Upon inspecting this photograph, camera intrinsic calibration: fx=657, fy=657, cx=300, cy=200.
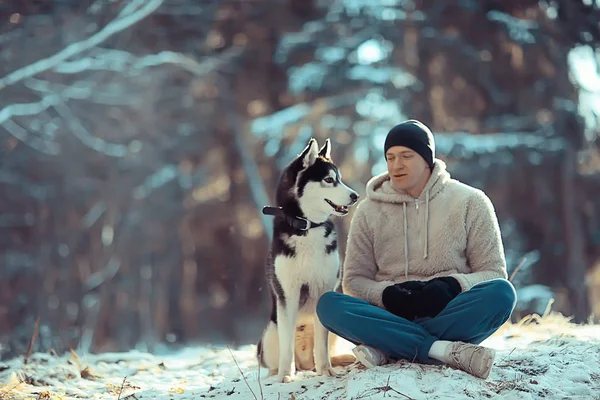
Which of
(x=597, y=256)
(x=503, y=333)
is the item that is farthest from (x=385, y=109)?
(x=503, y=333)

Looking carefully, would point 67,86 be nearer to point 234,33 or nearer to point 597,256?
point 234,33

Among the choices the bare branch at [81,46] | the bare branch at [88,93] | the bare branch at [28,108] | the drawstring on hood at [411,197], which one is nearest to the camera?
the drawstring on hood at [411,197]

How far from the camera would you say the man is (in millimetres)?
3346

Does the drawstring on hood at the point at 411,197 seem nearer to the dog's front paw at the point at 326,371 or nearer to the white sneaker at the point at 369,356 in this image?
the white sneaker at the point at 369,356

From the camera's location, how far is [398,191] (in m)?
3.88

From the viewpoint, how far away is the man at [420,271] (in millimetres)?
3346

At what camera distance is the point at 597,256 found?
1334cm

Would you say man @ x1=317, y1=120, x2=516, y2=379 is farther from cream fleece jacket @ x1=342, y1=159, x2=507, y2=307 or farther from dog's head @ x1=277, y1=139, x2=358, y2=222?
dog's head @ x1=277, y1=139, x2=358, y2=222

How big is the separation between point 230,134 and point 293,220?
35.6ft

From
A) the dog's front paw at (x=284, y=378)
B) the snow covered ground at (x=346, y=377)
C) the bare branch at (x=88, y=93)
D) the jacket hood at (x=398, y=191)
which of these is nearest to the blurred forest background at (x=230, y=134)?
the bare branch at (x=88, y=93)

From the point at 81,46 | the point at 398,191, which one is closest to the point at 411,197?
the point at 398,191

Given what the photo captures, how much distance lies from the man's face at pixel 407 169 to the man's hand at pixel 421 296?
1.93ft

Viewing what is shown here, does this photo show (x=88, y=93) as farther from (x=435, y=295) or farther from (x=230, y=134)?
(x=435, y=295)

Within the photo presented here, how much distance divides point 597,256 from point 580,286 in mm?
899
